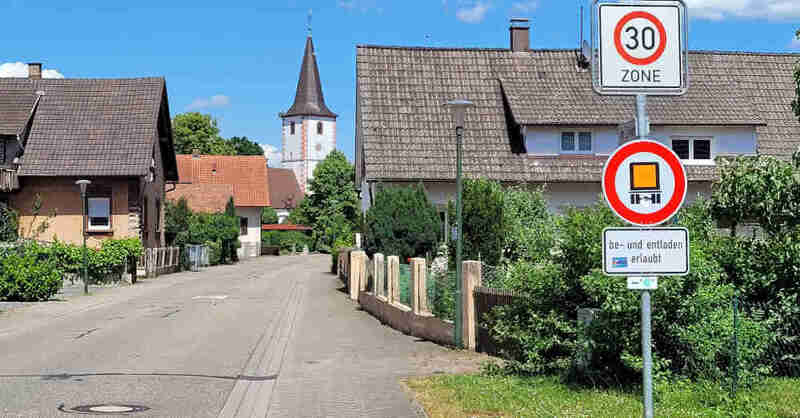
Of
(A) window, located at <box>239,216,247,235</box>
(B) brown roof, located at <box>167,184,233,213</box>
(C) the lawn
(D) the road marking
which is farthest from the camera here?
(A) window, located at <box>239,216,247,235</box>

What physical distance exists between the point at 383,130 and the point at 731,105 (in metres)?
11.9

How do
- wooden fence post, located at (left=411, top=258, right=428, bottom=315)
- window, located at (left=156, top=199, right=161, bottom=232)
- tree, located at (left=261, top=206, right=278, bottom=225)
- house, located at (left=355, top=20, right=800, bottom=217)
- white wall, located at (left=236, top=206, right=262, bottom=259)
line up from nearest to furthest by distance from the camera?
wooden fence post, located at (left=411, top=258, right=428, bottom=315) → house, located at (left=355, top=20, right=800, bottom=217) → window, located at (left=156, top=199, right=161, bottom=232) → white wall, located at (left=236, top=206, right=262, bottom=259) → tree, located at (left=261, top=206, right=278, bottom=225)

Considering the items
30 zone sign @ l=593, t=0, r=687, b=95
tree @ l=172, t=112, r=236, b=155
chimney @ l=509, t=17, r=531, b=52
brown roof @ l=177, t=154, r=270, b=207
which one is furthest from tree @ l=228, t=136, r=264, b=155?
30 zone sign @ l=593, t=0, r=687, b=95

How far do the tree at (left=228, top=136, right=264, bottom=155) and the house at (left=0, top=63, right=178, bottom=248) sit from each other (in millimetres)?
76477

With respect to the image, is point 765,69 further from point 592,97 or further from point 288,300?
point 288,300

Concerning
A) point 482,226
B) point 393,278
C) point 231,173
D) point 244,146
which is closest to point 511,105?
point 482,226

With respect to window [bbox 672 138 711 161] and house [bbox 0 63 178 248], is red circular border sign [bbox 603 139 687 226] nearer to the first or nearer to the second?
window [bbox 672 138 711 161]

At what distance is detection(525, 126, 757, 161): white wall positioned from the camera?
31.5 metres

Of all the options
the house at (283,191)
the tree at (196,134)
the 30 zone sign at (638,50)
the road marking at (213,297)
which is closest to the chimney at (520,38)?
the road marking at (213,297)

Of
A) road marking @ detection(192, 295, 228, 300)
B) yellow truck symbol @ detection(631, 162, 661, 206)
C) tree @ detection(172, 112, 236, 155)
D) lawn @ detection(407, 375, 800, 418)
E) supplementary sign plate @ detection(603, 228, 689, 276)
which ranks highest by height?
tree @ detection(172, 112, 236, 155)

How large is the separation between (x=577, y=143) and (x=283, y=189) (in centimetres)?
9810

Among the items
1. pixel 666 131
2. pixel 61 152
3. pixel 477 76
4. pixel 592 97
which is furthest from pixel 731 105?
pixel 61 152

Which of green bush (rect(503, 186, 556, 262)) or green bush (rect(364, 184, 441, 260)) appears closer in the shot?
green bush (rect(503, 186, 556, 262))

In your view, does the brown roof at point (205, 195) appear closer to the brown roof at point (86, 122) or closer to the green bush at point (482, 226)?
the brown roof at point (86, 122)
